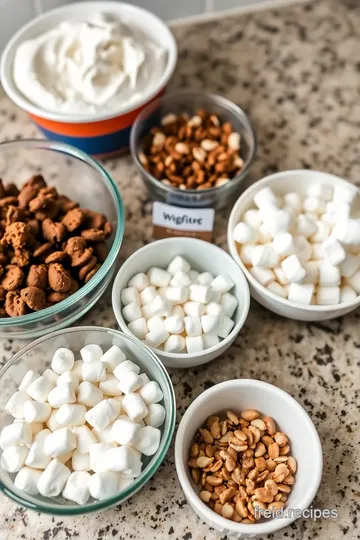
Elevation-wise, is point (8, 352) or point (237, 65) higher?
point (237, 65)

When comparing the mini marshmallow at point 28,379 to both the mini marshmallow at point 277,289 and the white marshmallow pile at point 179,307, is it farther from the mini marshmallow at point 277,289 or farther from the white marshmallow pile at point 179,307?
the mini marshmallow at point 277,289

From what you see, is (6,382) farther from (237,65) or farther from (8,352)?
(237,65)

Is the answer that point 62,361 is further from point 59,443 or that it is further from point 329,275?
point 329,275

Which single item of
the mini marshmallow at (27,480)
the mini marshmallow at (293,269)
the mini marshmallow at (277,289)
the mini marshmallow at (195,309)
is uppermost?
the mini marshmallow at (293,269)

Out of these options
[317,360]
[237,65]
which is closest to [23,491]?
[317,360]

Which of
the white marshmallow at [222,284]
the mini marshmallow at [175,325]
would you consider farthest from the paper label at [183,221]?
the mini marshmallow at [175,325]
